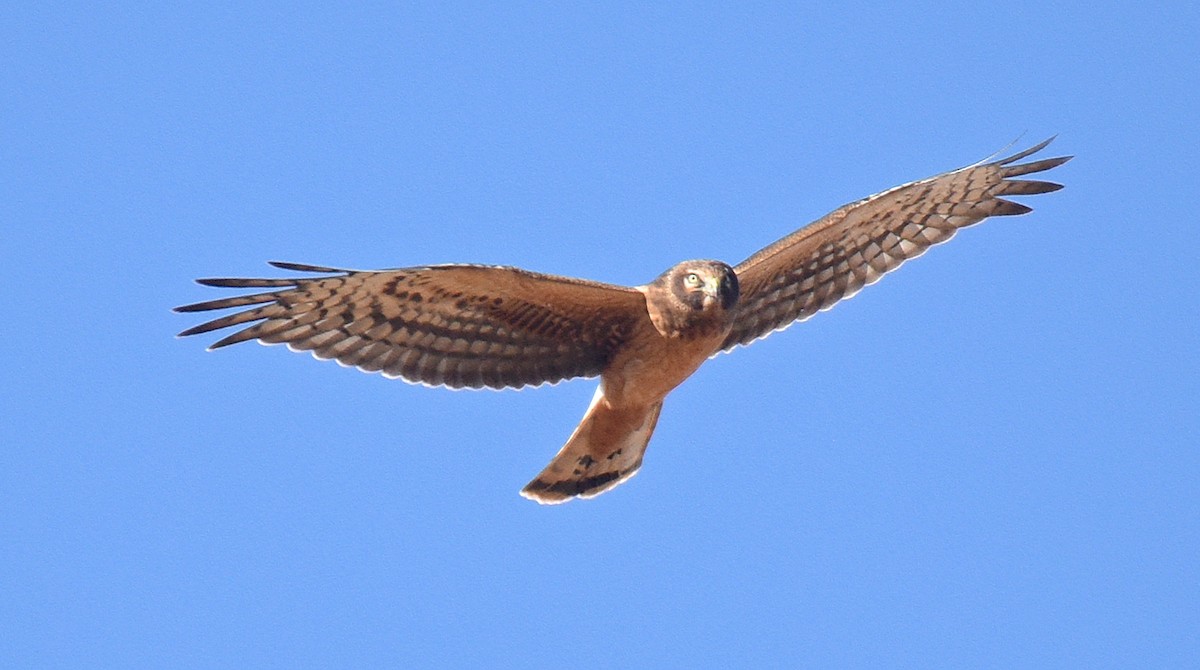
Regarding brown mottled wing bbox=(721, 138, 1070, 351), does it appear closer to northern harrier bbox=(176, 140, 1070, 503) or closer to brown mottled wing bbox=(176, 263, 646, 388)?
northern harrier bbox=(176, 140, 1070, 503)

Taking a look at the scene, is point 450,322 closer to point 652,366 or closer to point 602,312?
point 602,312

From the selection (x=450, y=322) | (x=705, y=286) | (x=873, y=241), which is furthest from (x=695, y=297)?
(x=873, y=241)

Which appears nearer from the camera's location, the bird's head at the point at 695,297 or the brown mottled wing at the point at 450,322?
the bird's head at the point at 695,297

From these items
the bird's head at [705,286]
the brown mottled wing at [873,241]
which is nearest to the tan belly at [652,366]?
the bird's head at [705,286]

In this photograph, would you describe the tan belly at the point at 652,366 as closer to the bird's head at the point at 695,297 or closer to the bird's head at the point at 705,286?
the bird's head at the point at 695,297

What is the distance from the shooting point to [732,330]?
39.6 feet

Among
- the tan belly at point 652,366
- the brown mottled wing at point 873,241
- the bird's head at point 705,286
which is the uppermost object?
the brown mottled wing at point 873,241

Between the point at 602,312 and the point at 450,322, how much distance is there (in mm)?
965

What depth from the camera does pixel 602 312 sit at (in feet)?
36.9

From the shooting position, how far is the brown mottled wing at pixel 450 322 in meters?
10.9

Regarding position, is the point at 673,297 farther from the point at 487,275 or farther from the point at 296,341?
the point at 296,341

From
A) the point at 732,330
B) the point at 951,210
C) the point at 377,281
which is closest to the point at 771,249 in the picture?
the point at 732,330

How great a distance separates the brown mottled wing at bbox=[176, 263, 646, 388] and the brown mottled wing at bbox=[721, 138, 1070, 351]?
1.14m

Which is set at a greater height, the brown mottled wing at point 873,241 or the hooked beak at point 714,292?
the brown mottled wing at point 873,241
